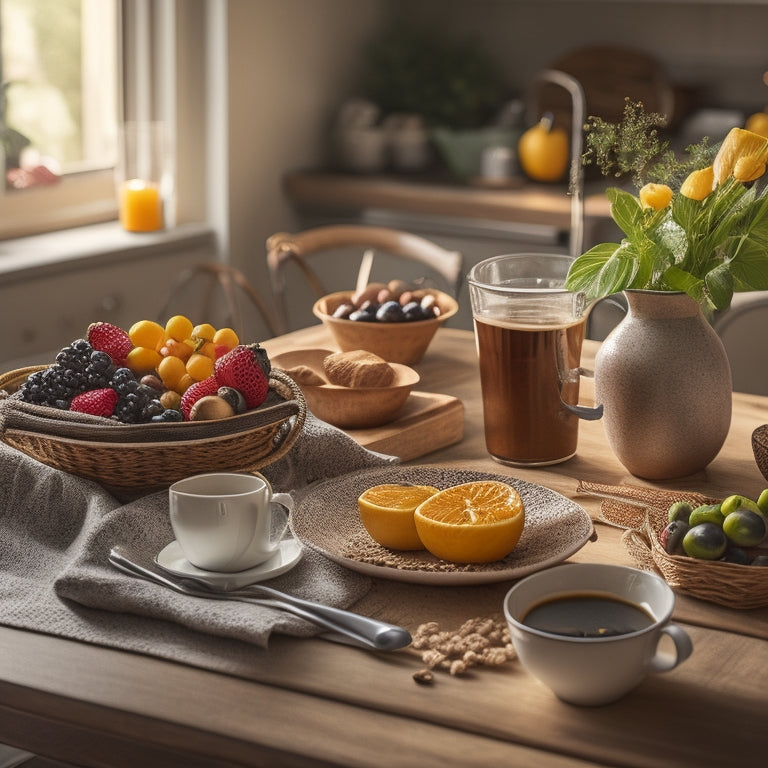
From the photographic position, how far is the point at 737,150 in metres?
1.22

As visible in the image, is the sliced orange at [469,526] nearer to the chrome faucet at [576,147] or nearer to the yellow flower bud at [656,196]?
the yellow flower bud at [656,196]

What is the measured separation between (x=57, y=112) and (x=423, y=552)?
7.81 ft

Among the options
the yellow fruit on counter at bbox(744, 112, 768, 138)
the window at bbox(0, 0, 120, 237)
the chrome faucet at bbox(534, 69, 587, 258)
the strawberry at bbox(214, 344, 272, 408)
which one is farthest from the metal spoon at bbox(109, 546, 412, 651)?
the yellow fruit on counter at bbox(744, 112, 768, 138)

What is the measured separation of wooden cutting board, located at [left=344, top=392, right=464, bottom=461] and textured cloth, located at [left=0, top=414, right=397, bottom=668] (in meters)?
0.09

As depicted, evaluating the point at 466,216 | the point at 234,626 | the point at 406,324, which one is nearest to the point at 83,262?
the point at 466,216

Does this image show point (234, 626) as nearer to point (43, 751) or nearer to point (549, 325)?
point (43, 751)

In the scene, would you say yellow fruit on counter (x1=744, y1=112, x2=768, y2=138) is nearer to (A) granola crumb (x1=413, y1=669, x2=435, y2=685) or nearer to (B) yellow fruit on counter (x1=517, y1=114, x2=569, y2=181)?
(B) yellow fruit on counter (x1=517, y1=114, x2=569, y2=181)

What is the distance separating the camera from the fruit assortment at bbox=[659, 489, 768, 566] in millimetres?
1043

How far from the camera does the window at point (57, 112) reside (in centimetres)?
299

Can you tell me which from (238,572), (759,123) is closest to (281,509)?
(238,572)

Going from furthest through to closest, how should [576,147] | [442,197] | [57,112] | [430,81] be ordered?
[430,81] < [442,197] < [57,112] < [576,147]

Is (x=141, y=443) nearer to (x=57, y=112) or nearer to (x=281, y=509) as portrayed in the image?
(x=281, y=509)

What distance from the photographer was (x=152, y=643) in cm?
97

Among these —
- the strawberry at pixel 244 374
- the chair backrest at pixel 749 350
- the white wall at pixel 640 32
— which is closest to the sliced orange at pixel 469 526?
the strawberry at pixel 244 374
